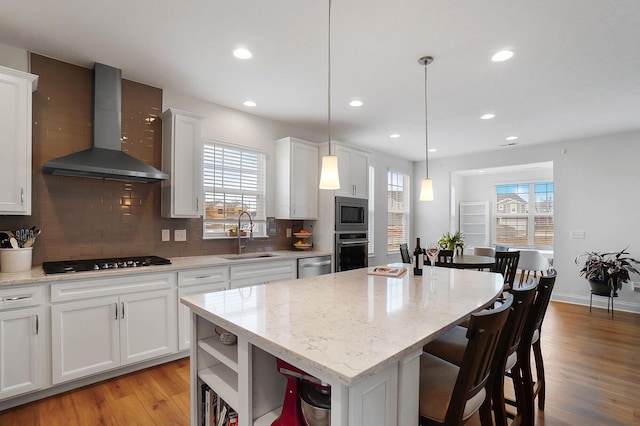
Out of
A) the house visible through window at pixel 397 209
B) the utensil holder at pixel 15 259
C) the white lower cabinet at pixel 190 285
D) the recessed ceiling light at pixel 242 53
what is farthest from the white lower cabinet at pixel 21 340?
the house visible through window at pixel 397 209

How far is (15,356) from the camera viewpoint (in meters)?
2.20

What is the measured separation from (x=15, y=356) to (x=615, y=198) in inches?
287

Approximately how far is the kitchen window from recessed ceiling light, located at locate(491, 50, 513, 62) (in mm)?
2785

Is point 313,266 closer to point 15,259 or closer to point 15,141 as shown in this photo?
point 15,259

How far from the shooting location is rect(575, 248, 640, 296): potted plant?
449cm

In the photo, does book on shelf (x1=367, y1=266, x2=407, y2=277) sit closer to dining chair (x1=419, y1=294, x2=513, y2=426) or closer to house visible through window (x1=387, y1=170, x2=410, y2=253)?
dining chair (x1=419, y1=294, x2=513, y2=426)

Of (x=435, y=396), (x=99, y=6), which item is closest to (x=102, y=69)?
(x=99, y=6)

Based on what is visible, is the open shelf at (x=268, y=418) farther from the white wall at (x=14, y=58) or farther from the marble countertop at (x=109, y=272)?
the white wall at (x=14, y=58)

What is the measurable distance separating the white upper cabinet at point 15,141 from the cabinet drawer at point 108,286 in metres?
0.66

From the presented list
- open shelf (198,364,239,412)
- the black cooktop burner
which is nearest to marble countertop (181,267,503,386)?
open shelf (198,364,239,412)

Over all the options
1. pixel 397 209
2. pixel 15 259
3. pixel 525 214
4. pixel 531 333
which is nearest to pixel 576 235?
pixel 525 214

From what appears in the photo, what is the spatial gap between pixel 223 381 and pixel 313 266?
2.53 meters

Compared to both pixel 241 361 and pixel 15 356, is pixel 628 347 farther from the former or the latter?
pixel 15 356

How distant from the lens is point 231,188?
396 cm
